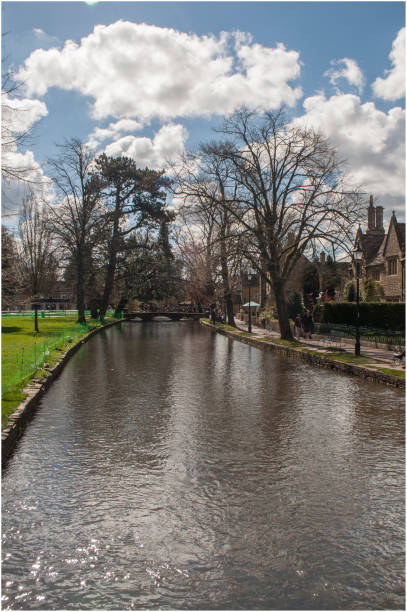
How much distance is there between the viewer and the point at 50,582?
520 cm

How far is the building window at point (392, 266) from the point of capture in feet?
157

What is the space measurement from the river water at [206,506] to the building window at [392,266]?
121 ft

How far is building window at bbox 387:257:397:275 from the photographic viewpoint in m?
47.9

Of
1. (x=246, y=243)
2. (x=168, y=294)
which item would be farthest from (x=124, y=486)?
(x=168, y=294)

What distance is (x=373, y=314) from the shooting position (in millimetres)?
31422

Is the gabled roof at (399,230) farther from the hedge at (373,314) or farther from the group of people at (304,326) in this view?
the group of people at (304,326)

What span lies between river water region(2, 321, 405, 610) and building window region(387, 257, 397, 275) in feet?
121

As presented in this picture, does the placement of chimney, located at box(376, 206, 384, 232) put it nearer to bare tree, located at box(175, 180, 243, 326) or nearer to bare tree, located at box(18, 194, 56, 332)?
bare tree, located at box(175, 180, 243, 326)

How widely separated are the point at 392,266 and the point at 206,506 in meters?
45.4

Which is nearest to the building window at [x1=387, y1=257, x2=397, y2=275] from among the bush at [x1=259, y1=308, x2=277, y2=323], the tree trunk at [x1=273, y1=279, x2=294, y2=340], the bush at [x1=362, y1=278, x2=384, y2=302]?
the bush at [x1=362, y1=278, x2=384, y2=302]

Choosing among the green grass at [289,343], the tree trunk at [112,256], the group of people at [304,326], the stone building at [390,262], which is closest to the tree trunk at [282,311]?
the green grass at [289,343]

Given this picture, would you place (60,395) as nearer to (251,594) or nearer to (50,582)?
(50,582)

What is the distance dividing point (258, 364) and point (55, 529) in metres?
16.6

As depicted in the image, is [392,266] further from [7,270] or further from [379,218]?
[7,270]
